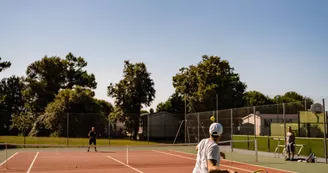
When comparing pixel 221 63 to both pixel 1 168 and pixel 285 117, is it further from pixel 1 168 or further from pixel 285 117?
pixel 1 168

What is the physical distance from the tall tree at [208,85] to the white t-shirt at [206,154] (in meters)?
40.5

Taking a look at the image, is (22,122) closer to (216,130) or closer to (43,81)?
(43,81)

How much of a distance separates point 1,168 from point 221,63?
1431 inches

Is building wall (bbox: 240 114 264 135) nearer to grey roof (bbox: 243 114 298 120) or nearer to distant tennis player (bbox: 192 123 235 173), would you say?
grey roof (bbox: 243 114 298 120)

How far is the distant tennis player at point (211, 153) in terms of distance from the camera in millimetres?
4746

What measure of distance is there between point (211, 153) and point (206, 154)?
11cm

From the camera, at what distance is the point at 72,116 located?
4444 cm

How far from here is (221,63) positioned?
50094 millimetres

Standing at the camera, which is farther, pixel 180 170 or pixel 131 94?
pixel 131 94

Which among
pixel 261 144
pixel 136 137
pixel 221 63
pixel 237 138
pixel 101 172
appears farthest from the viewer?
pixel 221 63

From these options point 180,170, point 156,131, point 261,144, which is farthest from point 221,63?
point 180,170

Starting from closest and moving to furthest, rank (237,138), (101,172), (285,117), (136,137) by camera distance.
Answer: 1. (101,172)
2. (285,117)
3. (237,138)
4. (136,137)

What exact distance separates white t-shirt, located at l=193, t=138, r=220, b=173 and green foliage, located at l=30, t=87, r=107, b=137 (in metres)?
36.0

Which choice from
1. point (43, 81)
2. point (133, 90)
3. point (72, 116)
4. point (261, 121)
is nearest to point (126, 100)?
point (133, 90)
